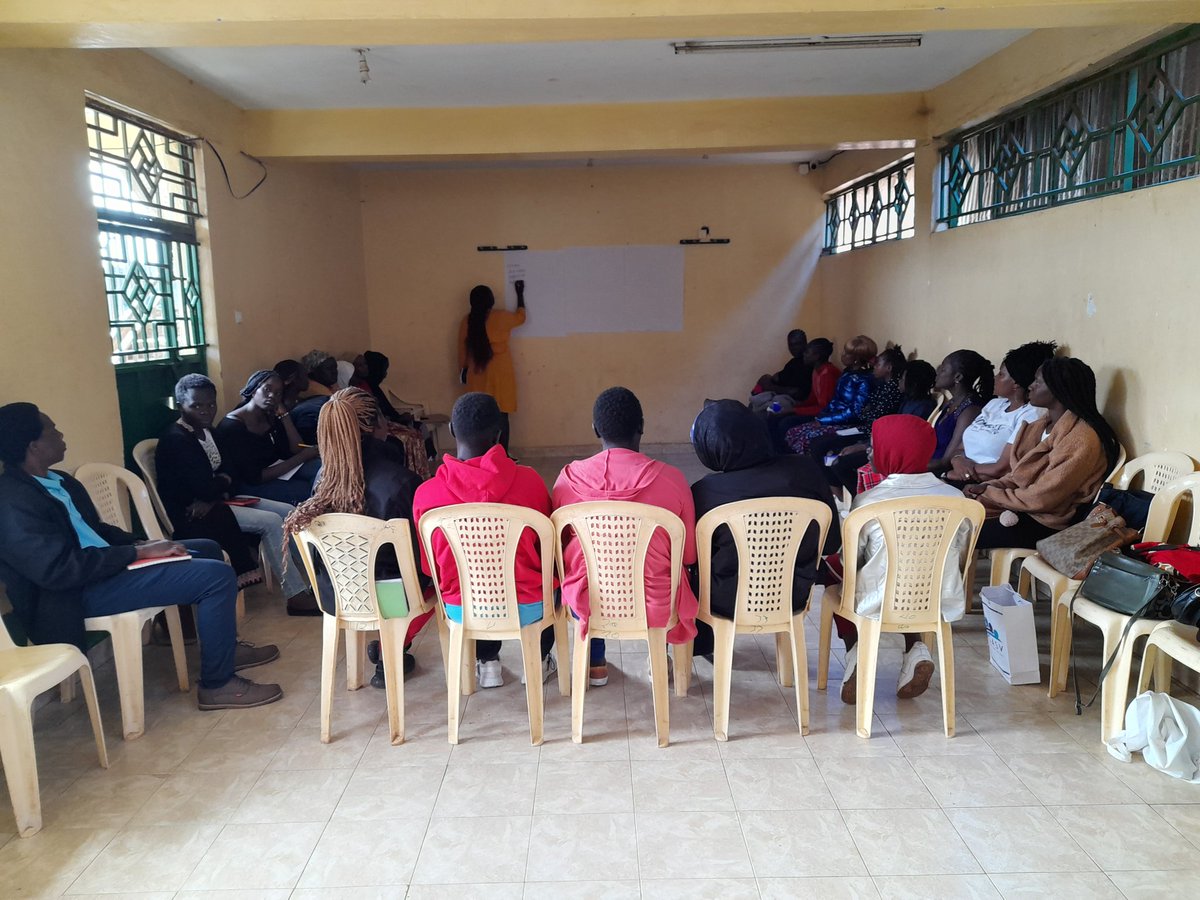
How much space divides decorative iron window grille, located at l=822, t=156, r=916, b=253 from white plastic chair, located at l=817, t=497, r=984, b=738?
3820 millimetres

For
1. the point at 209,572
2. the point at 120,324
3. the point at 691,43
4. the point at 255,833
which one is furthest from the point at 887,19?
the point at 120,324

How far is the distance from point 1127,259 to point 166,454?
13.9 feet

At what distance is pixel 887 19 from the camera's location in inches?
119

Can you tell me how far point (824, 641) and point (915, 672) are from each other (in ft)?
1.10

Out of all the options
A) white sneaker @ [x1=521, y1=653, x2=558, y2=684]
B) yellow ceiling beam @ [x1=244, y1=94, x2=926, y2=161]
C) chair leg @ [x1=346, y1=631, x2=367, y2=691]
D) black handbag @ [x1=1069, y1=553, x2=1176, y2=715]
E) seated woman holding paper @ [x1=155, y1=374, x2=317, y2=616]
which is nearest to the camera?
black handbag @ [x1=1069, y1=553, x2=1176, y2=715]

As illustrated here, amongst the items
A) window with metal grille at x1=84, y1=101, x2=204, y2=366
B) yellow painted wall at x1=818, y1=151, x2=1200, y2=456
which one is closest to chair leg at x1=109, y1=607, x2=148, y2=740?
window with metal grille at x1=84, y1=101, x2=204, y2=366

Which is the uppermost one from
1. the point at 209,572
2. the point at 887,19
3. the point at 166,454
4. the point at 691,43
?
the point at 691,43

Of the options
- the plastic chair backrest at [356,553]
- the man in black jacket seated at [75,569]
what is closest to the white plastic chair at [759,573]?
the plastic chair backrest at [356,553]

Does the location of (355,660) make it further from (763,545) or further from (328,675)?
(763,545)

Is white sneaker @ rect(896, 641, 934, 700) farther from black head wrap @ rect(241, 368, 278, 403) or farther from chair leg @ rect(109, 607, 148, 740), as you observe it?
black head wrap @ rect(241, 368, 278, 403)

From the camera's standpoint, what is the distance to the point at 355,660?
3271mm

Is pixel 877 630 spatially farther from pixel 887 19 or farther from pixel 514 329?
pixel 514 329

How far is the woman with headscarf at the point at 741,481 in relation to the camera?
2828 millimetres

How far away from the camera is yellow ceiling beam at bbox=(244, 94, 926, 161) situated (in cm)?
549
